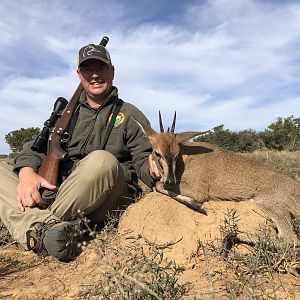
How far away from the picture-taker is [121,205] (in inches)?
205

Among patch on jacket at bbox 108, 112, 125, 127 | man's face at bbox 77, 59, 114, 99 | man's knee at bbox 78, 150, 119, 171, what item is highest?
man's face at bbox 77, 59, 114, 99

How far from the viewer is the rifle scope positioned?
5.37m

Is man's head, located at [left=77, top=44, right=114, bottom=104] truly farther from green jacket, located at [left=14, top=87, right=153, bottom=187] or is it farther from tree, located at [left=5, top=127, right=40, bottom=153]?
tree, located at [left=5, top=127, right=40, bottom=153]

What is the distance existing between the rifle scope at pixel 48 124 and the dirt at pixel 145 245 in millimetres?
1316

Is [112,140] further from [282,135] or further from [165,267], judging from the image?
[282,135]

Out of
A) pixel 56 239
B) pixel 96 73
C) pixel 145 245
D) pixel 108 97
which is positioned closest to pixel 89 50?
pixel 96 73

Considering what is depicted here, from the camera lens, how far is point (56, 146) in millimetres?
5168

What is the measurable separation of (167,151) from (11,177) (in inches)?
81.6

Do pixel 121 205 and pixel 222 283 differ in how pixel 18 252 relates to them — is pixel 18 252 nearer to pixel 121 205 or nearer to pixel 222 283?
pixel 121 205

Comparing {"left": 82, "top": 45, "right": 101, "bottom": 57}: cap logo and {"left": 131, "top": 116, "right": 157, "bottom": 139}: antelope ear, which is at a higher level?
{"left": 82, "top": 45, "right": 101, "bottom": 57}: cap logo

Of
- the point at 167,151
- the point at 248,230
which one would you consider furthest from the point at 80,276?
the point at 167,151

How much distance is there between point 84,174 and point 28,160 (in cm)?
112

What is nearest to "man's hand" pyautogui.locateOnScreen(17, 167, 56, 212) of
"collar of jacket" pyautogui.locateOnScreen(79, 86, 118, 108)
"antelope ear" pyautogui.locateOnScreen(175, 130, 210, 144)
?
"collar of jacket" pyautogui.locateOnScreen(79, 86, 118, 108)

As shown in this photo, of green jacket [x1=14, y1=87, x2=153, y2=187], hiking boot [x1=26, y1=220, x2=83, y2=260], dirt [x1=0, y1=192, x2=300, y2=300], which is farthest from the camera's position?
green jacket [x1=14, y1=87, x2=153, y2=187]
